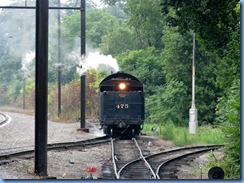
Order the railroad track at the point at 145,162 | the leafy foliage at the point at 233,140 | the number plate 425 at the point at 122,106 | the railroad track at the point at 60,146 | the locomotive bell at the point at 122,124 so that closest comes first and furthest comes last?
the leafy foliage at the point at 233,140
the railroad track at the point at 145,162
the railroad track at the point at 60,146
the locomotive bell at the point at 122,124
the number plate 425 at the point at 122,106

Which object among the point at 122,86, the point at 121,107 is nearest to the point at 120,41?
the point at 122,86

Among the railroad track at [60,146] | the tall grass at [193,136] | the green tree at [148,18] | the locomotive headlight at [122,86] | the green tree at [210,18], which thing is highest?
the green tree at [148,18]

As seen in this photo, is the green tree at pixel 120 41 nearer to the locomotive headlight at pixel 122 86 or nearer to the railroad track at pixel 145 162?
the locomotive headlight at pixel 122 86

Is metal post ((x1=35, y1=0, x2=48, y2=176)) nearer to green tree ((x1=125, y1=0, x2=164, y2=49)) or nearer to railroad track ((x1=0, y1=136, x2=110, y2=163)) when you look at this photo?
railroad track ((x1=0, y1=136, x2=110, y2=163))

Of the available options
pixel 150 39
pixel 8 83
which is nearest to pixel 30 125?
pixel 150 39

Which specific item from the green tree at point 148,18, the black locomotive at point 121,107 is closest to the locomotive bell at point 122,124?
the black locomotive at point 121,107

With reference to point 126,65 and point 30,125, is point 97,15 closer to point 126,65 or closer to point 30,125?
point 126,65

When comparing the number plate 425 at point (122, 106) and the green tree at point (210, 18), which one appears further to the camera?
the number plate 425 at point (122, 106)

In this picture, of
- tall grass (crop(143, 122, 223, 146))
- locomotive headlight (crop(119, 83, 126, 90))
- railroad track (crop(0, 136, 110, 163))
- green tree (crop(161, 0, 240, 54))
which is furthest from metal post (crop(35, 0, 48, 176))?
locomotive headlight (crop(119, 83, 126, 90))

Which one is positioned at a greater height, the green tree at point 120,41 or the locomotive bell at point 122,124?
the green tree at point 120,41

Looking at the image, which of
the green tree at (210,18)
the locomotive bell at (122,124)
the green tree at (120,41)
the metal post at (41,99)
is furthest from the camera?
the green tree at (120,41)

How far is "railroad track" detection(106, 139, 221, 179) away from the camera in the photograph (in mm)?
15234

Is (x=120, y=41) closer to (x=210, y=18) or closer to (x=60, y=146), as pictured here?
(x=60, y=146)

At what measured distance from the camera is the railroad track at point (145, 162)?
50.0ft
